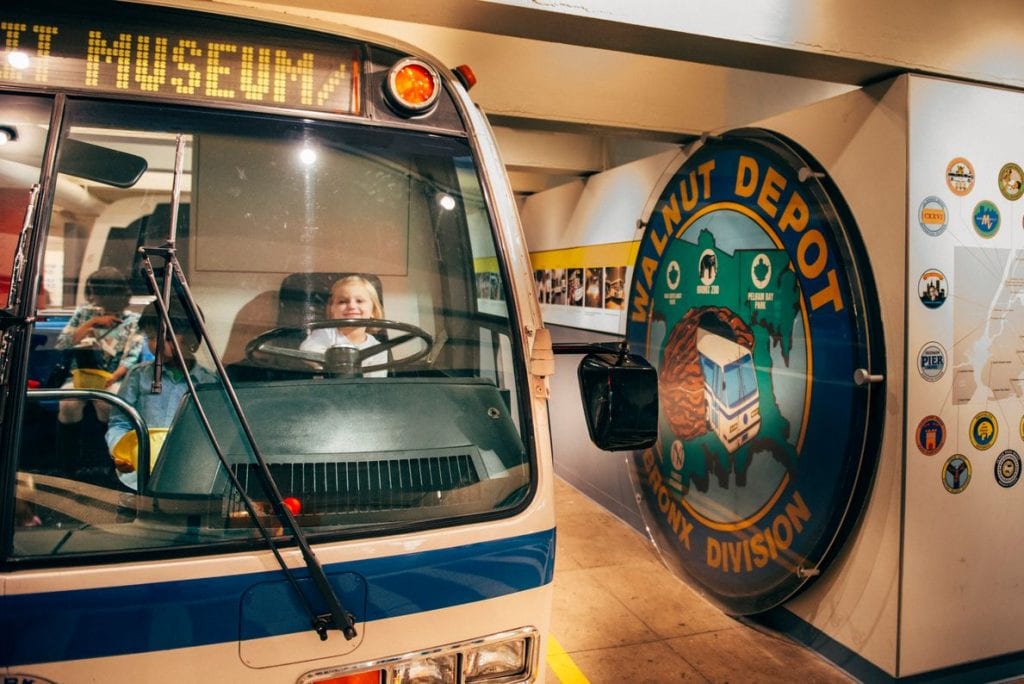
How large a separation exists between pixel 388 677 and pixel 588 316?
4.86 m

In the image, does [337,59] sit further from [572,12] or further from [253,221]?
[572,12]

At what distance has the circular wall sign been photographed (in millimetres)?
3277

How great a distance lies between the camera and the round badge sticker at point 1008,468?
10.8ft

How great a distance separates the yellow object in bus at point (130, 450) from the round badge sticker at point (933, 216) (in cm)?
312

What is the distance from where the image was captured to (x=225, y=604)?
139 cm

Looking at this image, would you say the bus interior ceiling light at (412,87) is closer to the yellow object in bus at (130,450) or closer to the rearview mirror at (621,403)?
the rearview mirror at (621,403)

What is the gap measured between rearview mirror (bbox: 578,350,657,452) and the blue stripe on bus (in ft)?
1.25

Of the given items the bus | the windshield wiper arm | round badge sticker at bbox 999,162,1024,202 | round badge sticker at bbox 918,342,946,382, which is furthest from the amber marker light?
round badge sticker at bbox 999,162,1024,202

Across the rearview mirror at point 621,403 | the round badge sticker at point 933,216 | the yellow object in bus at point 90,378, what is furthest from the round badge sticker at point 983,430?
the yellow object in bus at point 90,378

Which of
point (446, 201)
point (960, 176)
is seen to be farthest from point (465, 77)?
point (960, 176)

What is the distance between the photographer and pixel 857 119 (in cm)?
331

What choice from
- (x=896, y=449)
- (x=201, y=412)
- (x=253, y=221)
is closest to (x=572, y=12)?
(x=253, y=221)

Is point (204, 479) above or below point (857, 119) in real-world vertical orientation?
below

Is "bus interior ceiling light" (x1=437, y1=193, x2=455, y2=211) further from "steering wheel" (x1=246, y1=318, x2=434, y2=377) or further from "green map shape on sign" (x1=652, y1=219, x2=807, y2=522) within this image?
"green map shape on sign" (x1=652, y1=219, x2=807, y2=522)
